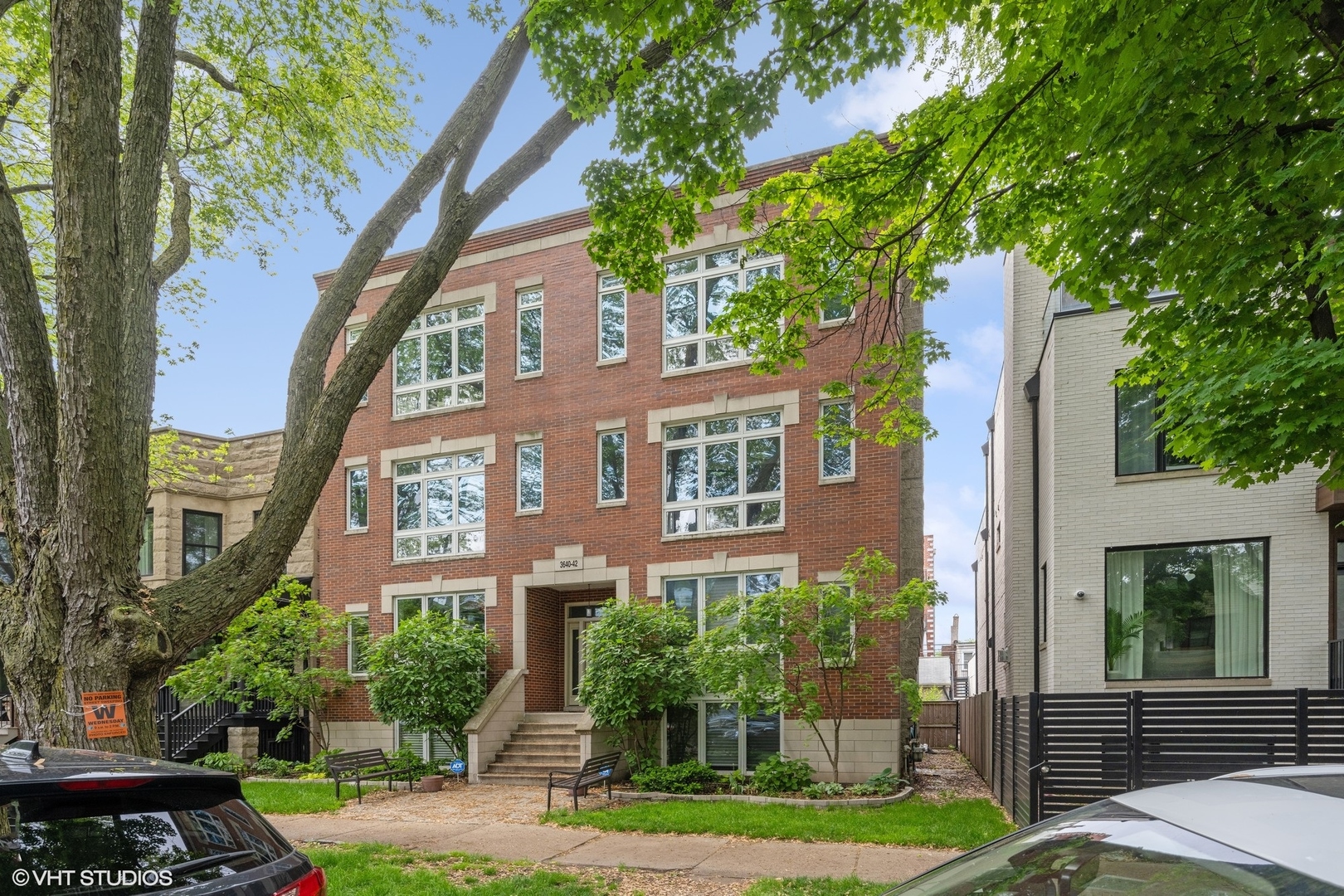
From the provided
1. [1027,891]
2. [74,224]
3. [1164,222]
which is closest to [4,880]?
[1027,891]

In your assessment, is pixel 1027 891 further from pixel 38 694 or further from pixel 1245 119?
pixel 38 694

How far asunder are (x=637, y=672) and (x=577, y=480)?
15.6 ft

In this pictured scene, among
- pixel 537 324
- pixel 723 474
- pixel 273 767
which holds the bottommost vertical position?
pixel 273 767

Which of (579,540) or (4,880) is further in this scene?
(579,540)

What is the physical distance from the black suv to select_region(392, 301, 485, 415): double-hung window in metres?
16.9

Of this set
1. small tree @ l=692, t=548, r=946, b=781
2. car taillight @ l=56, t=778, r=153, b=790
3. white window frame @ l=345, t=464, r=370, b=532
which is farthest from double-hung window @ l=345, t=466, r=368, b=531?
car taillight @ l=56, t=778, r=153, b=790

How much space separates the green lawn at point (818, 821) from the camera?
34.0 feet

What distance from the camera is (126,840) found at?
333 cm

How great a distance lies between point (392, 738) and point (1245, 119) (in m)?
19.0

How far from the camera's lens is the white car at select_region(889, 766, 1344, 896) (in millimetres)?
1758

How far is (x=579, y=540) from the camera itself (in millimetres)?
18703

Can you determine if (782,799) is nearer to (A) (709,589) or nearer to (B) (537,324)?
(A) (709,589)

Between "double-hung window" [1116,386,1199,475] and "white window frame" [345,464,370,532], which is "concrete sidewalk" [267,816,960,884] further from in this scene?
"white window frame" [345,464,370,532]

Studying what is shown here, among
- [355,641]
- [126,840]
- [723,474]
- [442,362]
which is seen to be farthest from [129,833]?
[355,641]
